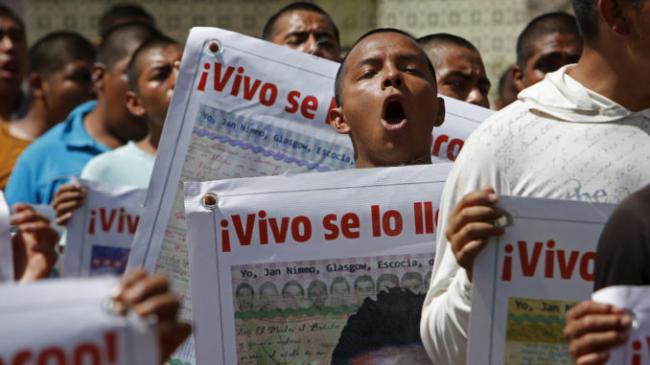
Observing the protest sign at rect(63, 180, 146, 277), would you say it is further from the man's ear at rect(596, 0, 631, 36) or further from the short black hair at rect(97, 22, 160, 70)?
the man's ear at rect(596, 0, 631, 36)

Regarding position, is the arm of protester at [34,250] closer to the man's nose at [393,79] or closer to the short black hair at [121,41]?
the man's nose at [393,79]

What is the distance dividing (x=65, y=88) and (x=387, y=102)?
414cm

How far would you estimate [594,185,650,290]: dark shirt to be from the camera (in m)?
2.68

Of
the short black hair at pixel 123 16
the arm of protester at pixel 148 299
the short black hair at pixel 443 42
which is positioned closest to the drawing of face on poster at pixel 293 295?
the arm of protester at pixel 148 299

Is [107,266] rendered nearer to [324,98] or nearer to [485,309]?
[324,98]

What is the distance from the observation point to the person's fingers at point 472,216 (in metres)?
3.00

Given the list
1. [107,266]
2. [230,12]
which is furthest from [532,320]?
[230,12]

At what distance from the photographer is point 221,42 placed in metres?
4.55

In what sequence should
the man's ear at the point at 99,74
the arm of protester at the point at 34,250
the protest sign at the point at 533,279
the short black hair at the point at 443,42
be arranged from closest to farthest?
the arm of protester at the point at 34,250 < the protest sign at the point at 533,279 < the short black hair at the point at 443,42 < the man's ear at the point at 99,74

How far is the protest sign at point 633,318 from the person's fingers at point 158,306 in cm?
73

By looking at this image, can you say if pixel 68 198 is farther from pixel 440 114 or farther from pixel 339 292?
pixel 339 292

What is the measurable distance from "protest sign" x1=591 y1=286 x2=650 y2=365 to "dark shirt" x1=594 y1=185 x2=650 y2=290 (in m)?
0.06

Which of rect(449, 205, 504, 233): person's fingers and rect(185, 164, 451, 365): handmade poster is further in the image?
rect(185, 164, 451, 365): handmade poster

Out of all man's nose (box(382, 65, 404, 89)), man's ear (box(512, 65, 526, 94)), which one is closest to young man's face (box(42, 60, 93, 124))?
man's ear (box(512, 65, 526, 94))
